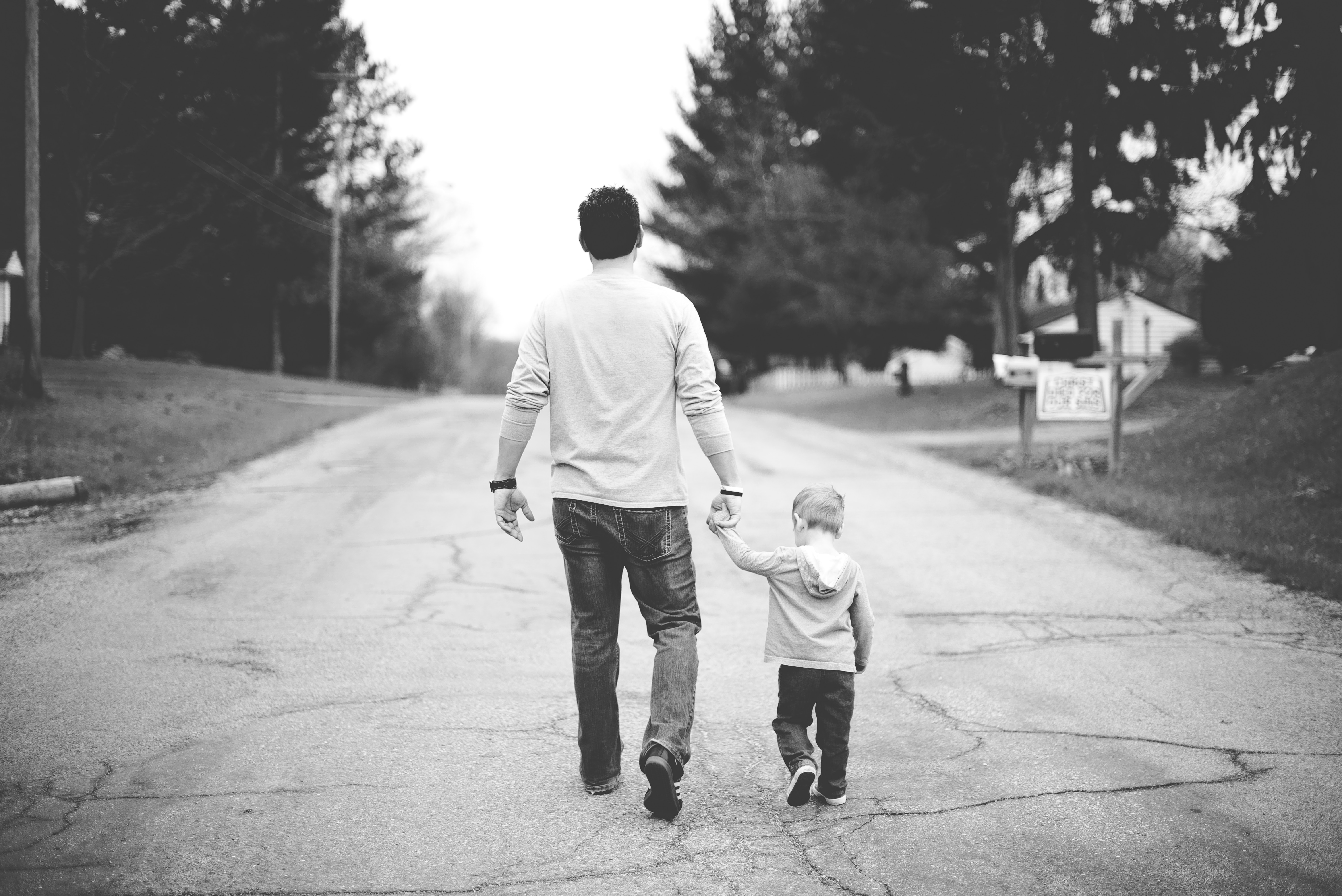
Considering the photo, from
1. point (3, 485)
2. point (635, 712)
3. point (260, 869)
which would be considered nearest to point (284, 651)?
point (635, 712)

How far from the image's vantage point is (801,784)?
364 cm

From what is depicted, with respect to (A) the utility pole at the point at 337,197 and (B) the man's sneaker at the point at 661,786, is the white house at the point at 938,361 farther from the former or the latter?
(B) the man's sneaker at the point at 661,786

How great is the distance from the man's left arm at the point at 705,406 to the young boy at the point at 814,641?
109mm

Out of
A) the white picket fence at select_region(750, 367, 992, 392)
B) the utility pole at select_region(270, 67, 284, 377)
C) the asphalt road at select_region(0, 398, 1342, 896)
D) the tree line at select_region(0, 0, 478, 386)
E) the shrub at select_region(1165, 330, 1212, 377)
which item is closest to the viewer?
the asphalt road at select_region(0, 398, 1342, 896)

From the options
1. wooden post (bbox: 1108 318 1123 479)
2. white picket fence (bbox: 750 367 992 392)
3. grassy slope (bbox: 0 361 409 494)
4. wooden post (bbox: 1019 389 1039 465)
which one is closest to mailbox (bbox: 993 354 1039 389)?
wooden post (bbox: 1019 389 1039 465)

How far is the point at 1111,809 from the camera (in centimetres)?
365

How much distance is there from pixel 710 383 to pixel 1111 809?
1.97m

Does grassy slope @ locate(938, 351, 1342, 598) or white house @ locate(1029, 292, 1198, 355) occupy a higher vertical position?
white house @ locate(1029, 292, 1198, 355)

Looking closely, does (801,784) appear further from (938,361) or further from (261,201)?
(938,361)

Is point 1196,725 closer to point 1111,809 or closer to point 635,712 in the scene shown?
point 1111,809

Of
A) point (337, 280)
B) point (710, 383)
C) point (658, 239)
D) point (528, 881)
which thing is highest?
point (658, 239)

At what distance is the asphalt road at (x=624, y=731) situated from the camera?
→ 3242 mm

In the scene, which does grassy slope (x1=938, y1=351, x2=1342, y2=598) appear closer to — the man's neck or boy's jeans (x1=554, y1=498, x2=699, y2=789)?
boy's jeans (x1=554, y1=498, x2=699, y2=789)

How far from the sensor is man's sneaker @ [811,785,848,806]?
3717 mm
